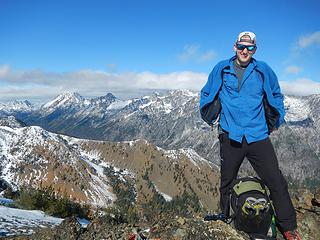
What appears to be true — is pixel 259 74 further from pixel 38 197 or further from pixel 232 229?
pixel 38 197

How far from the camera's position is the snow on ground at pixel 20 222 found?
11.7 metres

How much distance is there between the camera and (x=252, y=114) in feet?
28.6

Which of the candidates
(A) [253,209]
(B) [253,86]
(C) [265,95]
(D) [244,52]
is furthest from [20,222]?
(D) [244,52]

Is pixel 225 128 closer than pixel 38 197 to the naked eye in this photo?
Yes

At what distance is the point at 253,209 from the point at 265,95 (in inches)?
111

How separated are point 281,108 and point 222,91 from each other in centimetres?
151

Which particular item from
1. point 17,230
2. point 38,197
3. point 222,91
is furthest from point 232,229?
point 38,197

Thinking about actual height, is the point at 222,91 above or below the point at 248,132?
above

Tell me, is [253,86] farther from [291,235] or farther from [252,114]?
[291,235]

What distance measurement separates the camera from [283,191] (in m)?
8.70

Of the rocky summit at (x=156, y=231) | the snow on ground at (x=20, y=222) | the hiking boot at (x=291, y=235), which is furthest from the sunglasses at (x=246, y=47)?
the snow on ground at (x=20, y=222)

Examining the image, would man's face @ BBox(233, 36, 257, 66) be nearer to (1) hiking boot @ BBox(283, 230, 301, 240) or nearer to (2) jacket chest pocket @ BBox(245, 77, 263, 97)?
(2) jacket chest pocket @ BBox(245, 77, 263, 97)

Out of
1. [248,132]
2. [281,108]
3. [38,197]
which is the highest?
[281,108]

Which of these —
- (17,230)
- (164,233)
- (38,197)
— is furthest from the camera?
(38,197)
